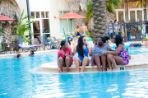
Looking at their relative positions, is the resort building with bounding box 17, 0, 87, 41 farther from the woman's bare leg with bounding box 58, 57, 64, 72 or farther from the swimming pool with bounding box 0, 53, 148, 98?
the swimming pool with bounding box 0, 53, 148, 98

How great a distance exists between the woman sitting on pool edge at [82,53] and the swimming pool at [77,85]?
554mm

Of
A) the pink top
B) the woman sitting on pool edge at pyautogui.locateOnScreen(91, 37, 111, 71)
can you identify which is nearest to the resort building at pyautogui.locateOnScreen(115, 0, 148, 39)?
the pink top

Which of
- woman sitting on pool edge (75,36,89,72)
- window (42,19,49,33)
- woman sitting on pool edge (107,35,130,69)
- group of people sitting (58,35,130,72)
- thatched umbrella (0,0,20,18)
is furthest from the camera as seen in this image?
window (42,19,49,33)

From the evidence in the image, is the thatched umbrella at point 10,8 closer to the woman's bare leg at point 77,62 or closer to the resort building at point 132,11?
the resort building at point 132,11

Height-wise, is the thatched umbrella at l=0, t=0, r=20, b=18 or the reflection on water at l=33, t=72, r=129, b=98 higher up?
the thatched umbrella at l=0, t=0, r=20, b=18

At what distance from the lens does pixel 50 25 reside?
40.6 meters

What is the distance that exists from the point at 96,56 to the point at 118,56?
2.49 ft

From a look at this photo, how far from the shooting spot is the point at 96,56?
1606 cm

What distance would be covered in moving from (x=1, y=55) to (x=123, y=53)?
14.9m

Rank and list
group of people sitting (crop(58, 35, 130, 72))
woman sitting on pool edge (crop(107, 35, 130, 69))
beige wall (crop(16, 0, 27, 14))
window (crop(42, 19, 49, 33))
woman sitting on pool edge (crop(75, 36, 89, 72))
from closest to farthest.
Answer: woman sitting on pool edge (crop(107, 35, 130, 69)), group of people sitting (crop(58, 35, 130, 72)), woman sitting on pool edge (crop(75, 36, 89, 72)), beige wall (crop(16, 0, 27, 14)), window (crop(42, 19, 49, 33))

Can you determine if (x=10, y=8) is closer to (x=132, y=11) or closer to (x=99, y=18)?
(x=132, y=11)

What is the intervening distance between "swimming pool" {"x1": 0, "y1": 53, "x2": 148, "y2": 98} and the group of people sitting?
54 centimetres

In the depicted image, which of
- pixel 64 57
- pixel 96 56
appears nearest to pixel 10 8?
pixel 64 57

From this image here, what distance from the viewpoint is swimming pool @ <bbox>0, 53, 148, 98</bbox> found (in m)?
11.3
